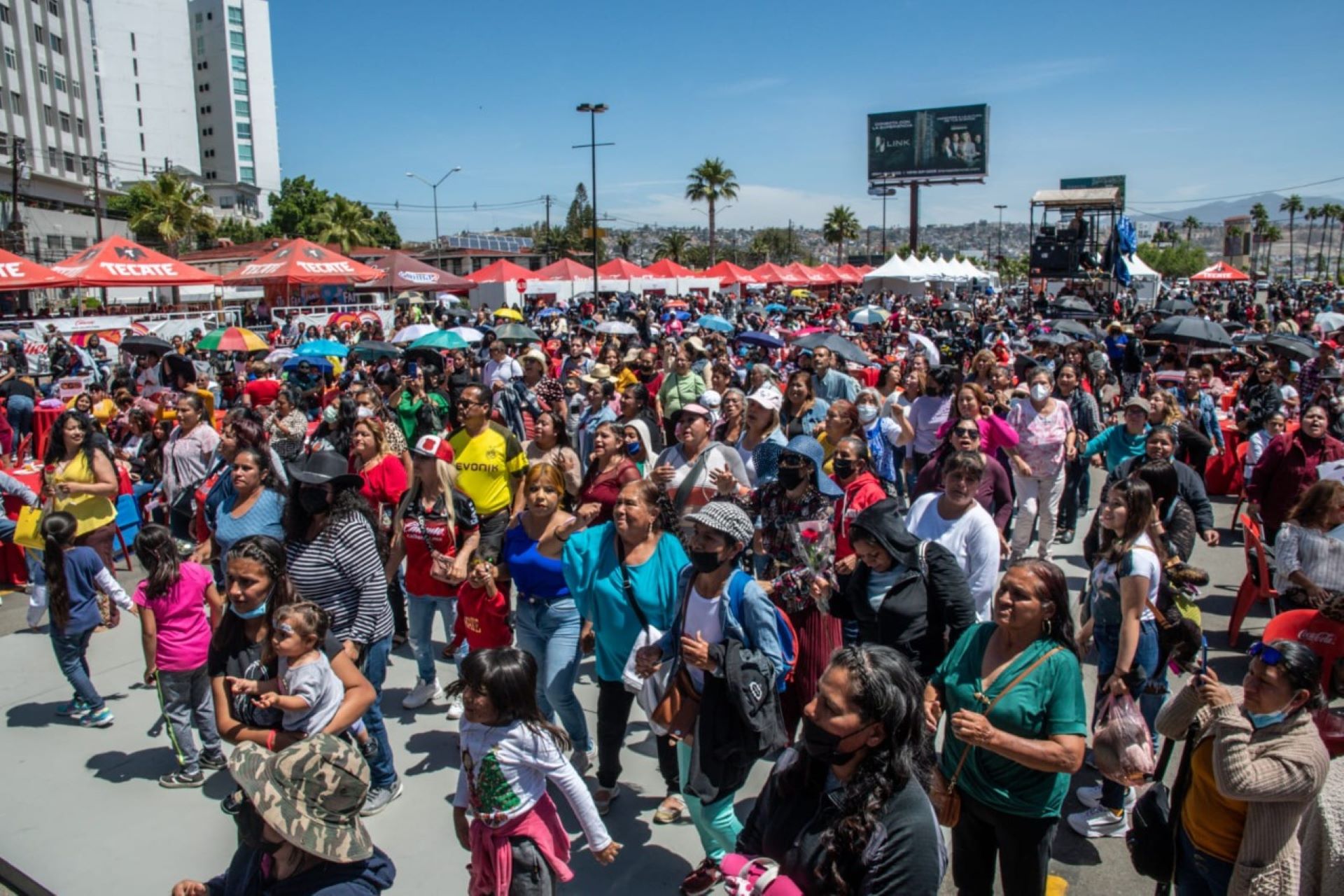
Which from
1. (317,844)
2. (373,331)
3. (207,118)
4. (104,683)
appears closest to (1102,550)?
(317,844)

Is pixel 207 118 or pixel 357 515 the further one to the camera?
pixel 207 118

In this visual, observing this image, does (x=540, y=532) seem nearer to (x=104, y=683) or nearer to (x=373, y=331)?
(x=104, y=683)

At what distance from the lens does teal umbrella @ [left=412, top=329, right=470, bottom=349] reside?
1171 cm

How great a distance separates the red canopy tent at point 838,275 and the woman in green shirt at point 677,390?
31878 mm

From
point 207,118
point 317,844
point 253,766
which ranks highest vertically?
point 207,118

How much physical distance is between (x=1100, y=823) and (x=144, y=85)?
318 ft

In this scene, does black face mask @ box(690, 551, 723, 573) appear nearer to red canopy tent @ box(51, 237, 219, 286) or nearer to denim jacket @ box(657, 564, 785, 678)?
denim jacket @ box(657, 564, 785, 678)

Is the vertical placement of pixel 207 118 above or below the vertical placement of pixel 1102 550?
above

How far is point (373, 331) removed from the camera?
21047mm

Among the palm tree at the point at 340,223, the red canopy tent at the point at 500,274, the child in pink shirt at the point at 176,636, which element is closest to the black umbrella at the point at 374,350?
the child in pink shirt at the point at 176,636

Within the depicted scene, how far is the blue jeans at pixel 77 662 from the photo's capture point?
194 inches

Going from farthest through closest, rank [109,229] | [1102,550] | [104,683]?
[109,229], [104,683], [1102,550]

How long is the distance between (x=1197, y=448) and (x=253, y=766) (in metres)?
6.31

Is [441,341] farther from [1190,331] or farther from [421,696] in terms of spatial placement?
[1190,331]
